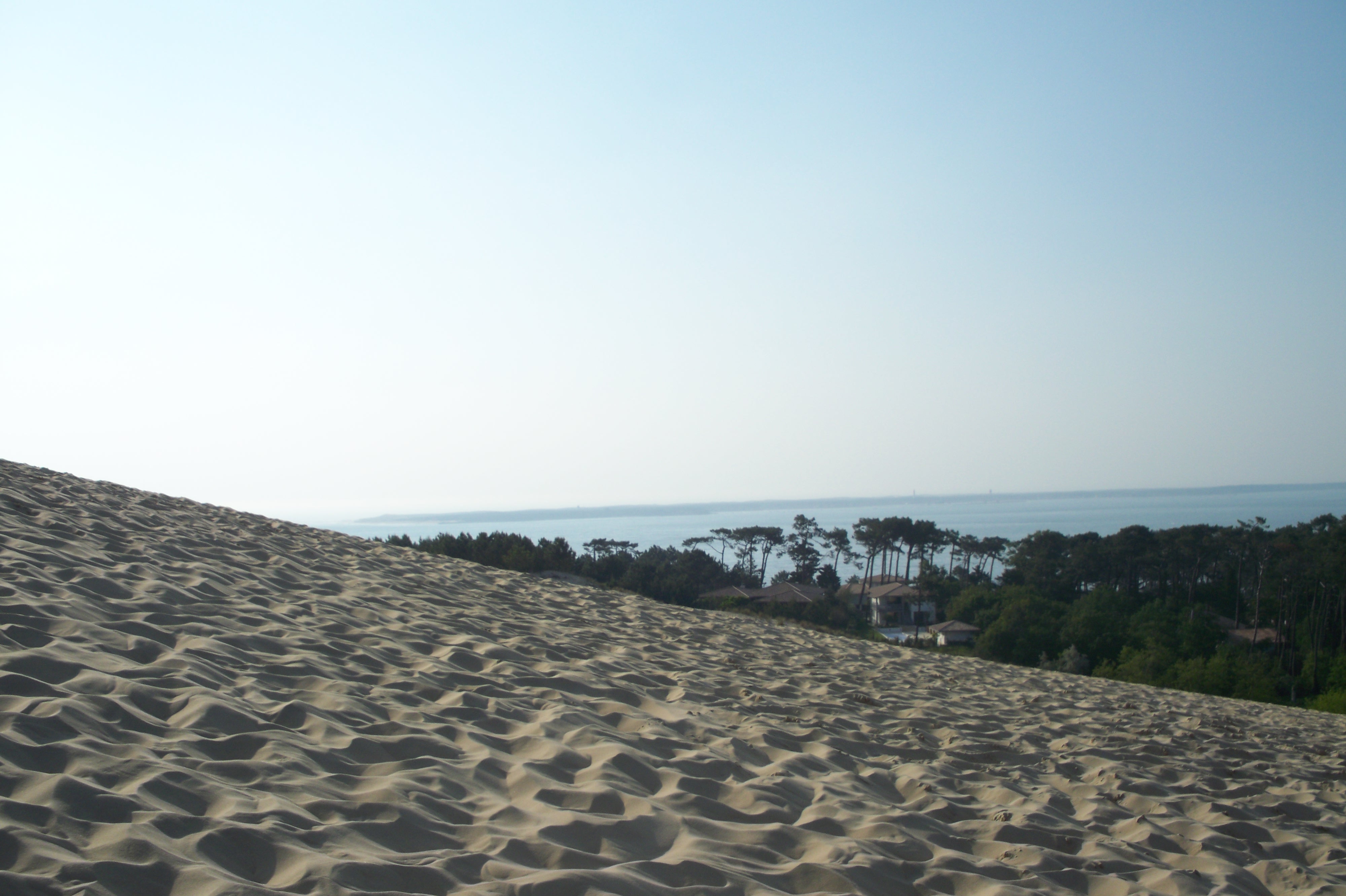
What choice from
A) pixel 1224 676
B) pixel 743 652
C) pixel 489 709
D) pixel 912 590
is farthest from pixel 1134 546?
pixel 489 709

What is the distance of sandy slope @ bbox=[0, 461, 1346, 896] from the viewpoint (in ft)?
8.04

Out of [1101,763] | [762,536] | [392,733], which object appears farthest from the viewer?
[762,536]

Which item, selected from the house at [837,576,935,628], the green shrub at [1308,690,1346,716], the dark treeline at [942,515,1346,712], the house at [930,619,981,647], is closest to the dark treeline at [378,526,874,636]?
the house at [930,619,981,647]

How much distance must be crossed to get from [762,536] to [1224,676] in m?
38.4

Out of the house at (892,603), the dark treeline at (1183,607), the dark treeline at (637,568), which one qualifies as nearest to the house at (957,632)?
the dark treeline at (1183,607)

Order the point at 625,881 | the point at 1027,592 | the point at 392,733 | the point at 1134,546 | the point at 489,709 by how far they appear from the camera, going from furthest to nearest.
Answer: the point at 1134,546
the point at 1027,592
the point at 489,709
the point at 392,733
the point at 625,881

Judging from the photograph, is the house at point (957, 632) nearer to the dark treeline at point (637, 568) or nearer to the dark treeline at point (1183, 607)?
the dark treeline at point (1183, 607)

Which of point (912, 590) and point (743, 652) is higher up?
point (743, 652)

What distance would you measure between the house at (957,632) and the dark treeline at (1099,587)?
4.27ft

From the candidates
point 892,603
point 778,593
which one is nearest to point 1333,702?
point 778,593

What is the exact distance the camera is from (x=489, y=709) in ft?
13.7

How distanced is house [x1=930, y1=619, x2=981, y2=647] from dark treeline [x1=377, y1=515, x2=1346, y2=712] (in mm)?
1300

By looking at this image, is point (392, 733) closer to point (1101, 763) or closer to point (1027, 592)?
point (1101, 763)

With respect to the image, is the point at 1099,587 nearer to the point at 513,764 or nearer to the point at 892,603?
the point at 892,603
